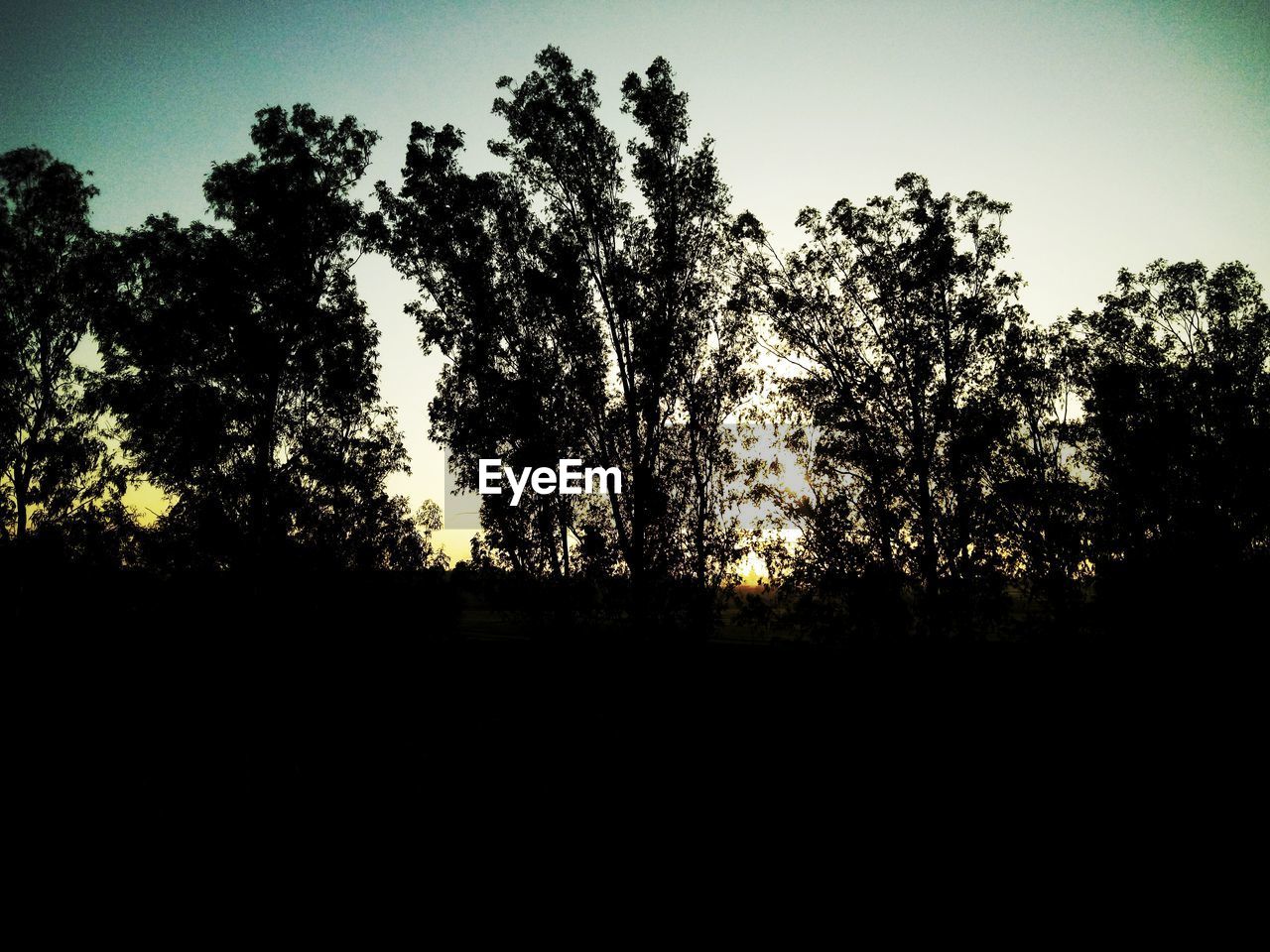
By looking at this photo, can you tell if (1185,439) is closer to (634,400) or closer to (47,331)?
(634,400)

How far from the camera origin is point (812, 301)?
2997 centimetres

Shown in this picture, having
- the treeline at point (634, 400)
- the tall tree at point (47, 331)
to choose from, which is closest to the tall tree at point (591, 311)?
the treeline at point (634, 400)

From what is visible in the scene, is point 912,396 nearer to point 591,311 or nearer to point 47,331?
point 591,311

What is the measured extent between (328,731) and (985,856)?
12.2m

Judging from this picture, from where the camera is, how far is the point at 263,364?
89.4 feet

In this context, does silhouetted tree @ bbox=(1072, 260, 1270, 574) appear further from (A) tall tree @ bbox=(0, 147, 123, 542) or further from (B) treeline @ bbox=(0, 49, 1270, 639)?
(A) tall tree @ bbox=(0, 147, 123, 542)

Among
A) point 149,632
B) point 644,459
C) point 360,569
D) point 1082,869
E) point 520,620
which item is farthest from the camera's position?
point 520,620

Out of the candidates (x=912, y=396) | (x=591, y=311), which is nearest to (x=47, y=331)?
(x=591, y=311)

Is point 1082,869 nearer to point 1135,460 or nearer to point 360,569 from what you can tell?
point 360,569

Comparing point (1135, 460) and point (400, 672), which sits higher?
point (1135, 460)

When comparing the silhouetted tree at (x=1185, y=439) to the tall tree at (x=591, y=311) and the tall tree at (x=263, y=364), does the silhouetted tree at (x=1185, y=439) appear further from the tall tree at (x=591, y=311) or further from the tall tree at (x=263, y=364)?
the tall tree at (x=263, y=364)

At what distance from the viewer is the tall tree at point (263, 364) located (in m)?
26.5

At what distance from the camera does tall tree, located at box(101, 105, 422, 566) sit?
86.9 feet

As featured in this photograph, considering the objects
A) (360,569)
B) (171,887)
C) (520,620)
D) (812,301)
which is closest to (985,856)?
(171,887)
